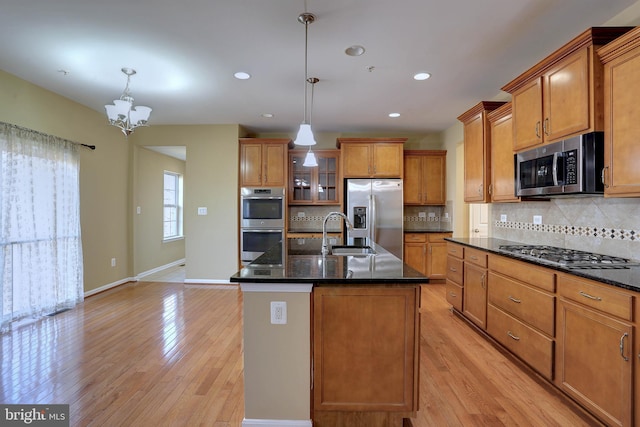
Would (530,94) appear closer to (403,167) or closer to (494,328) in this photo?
(494,328)

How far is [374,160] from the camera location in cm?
501

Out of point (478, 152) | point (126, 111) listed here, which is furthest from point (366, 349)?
point (126, 111)

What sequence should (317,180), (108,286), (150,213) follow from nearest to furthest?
1. (108,286)
2. (317,180)
3. (150,213)

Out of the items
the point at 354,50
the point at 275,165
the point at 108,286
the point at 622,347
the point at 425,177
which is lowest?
the point at 108,286

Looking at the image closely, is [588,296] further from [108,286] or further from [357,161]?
[108,286]

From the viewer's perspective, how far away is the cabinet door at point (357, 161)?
16.4ft

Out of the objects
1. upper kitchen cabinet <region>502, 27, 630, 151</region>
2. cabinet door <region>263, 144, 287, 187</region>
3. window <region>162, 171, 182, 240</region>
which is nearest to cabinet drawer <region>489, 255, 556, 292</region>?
upper kitchen cabinet <region>502, 27, 630, 151</region>

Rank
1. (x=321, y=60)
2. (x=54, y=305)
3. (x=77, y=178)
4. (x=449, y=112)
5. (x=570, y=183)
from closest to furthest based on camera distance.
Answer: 1. (x=570, y=183)
2. (x=321, y=60)
3. (x=54, y=305)
4. (x=77, y=178)
5. (x=449, y=112)

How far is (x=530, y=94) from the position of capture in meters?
2.57

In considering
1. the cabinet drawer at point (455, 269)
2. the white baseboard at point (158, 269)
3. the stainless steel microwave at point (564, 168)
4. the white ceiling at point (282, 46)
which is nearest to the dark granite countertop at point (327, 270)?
the stainless steel microwave at point (564, 168)

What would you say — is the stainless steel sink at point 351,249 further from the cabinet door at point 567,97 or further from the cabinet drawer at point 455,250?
the cabinet door at point 567,97

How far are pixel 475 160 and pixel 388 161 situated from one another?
1.62m

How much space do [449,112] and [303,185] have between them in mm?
2495

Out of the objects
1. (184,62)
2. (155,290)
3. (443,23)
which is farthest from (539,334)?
(155,290)
